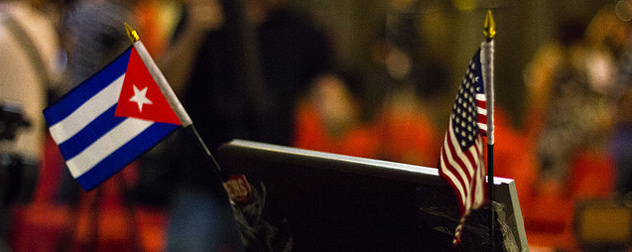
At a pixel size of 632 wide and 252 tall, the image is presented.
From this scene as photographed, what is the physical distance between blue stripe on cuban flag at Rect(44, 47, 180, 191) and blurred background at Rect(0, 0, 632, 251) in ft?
2.35

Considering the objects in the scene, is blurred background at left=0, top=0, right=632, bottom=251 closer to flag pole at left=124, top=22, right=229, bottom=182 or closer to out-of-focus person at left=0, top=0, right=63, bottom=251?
out-of-focus person at left=0, top=0, right=63, bottom=251

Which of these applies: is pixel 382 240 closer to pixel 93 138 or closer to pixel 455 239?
pixel 455 239

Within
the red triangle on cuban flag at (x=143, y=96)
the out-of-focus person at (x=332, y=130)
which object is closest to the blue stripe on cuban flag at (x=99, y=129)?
the red triangle on cuban flag at (x=143, y=96)

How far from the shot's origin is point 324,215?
1.20 meters

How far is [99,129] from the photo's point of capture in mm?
1429

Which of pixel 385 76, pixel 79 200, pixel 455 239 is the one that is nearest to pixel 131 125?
pixel 455 239

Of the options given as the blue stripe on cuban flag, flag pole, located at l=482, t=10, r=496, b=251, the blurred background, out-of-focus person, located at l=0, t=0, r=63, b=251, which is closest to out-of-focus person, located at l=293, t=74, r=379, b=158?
the blurred background

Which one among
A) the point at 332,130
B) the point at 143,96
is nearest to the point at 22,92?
the point at 143,96

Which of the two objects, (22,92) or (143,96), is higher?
(22,92)

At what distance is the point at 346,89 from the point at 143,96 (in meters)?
4.38

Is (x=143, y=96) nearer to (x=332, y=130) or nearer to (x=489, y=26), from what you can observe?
(x=489, y=26)

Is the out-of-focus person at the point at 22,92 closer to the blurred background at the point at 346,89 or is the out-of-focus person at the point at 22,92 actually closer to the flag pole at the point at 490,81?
the blurred background at the point at 346,89

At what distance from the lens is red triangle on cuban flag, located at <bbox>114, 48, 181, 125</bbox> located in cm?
137

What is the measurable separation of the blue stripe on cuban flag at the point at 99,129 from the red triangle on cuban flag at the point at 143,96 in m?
0.01
